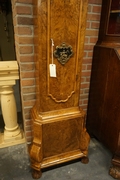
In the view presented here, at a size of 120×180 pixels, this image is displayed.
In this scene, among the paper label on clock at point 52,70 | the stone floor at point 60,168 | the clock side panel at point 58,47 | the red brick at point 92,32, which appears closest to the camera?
the clock side panel at point 58,47

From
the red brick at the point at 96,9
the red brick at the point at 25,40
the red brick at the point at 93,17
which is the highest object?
the red brick at the point at 96,9

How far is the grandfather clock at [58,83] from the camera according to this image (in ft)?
3.34

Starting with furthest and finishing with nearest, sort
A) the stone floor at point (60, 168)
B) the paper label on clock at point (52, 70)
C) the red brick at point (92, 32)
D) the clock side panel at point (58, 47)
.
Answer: the red brick at point (92, 32), the stone floor at point (60, 168), the paper label on clock at point (52, 70), the clock side panel at point (58, 47)

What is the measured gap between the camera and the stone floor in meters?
1.34

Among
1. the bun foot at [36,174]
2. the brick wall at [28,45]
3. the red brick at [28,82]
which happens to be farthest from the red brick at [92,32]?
the bun foot at [36,174]

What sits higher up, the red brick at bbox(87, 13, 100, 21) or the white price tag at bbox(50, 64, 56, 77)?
the red brick at bbox(87, 13, 100, 21)

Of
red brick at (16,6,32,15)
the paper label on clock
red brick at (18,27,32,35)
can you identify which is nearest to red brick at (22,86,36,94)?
the paper label on clock

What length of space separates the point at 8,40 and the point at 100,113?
2.65m

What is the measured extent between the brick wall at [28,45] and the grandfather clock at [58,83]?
0.16m

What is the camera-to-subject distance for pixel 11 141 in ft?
5.51

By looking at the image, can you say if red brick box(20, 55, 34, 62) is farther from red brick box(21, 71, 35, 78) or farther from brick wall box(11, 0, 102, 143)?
red brick box(21, 71, 35, 78)

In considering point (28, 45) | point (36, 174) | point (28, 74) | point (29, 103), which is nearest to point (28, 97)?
point (29, 103)

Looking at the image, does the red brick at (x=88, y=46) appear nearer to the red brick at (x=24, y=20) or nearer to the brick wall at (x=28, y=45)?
the brick wall at (x=28, y=45)

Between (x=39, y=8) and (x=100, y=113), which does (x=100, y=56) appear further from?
(x=39, y=8)
